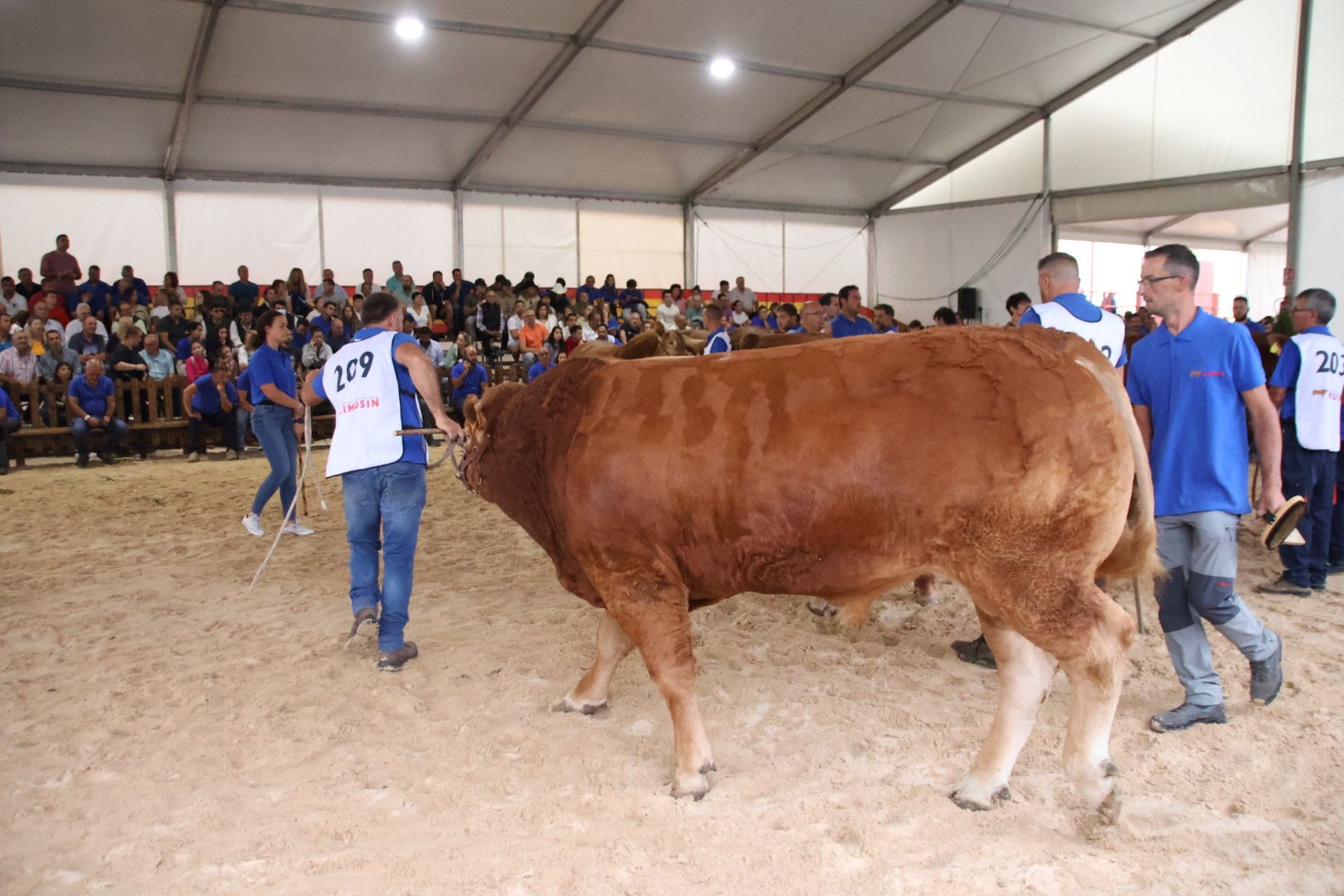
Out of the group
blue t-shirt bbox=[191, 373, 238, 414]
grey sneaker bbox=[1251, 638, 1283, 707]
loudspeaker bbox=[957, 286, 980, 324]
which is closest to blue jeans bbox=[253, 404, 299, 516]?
blue t-shirt bbox=[191, 373, 238, 414]

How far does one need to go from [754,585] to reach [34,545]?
22.1ft

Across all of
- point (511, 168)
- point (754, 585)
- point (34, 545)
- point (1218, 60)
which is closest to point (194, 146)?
point (511, 168)

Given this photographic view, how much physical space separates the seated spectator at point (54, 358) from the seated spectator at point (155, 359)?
880 millimetres

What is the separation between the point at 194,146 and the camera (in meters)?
16.6

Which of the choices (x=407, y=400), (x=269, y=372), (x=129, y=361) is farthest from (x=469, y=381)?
(x=407, y=400)

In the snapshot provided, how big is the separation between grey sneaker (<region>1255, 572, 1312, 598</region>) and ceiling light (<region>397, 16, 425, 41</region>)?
42.7 feet

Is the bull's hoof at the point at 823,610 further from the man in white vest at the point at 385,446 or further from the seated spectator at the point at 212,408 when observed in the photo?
the seated spectator at the point at 212,408

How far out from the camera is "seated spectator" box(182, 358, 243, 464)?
1289 centimetres

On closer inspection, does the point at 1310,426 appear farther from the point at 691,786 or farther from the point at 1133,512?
the point at 691,786

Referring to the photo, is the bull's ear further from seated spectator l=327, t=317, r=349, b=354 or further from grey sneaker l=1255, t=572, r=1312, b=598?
seated spectator l=327, t=317, r=349, b=354

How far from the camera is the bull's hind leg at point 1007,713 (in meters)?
3.23

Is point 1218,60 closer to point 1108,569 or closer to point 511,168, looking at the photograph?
point 511,168

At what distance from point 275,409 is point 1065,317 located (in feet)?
19.2

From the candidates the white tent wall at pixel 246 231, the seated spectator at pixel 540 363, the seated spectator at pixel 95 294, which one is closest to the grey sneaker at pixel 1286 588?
the seated spectator at pixel 540 363
